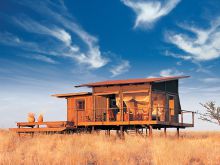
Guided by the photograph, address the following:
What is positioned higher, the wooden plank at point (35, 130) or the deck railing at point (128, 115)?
the deck railing at point (128, 115)

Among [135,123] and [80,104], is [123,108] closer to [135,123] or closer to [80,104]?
[135,123]

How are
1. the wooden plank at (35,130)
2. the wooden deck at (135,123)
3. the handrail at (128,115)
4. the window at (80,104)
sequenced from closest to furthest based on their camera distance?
the wooden deck at (135,123) → the handrail at (128,115) → the wooden plank at (35,130) → the window at (80,104)

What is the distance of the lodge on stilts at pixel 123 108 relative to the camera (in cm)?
2841

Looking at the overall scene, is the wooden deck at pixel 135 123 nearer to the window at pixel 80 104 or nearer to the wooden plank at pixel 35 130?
the wooden plank at pixel 35 130

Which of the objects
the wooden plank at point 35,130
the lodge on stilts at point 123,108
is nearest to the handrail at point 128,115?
the lodge on stilts at point 123,108

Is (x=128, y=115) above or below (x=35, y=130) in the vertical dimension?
above

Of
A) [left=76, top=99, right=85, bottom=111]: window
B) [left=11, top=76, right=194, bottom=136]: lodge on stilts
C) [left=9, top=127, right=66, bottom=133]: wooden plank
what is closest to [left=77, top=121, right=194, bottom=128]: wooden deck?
[left=11, top=76, right=194, bottom=136]: lodge on stilts

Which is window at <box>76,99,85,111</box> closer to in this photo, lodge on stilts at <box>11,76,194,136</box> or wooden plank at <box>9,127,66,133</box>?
lodge on stilts at <box>11,76,194,136</box>

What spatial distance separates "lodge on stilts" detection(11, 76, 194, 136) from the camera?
28.4 meters

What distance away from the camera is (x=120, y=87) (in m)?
29.7

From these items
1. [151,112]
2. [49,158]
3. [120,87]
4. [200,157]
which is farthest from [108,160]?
[120,87]

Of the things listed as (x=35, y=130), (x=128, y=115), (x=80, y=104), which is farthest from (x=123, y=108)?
(x=35, y=130)

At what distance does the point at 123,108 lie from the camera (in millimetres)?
29766

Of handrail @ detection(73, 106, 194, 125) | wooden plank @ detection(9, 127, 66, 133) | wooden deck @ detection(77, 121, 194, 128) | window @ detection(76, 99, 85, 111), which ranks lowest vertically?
wooden plank @ detection(9, 127, 66, 133)
